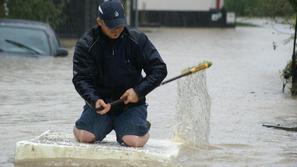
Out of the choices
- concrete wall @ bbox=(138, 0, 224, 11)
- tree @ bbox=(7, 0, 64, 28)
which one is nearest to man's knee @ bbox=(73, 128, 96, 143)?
tree @ bbox=(7, 0, 64, 28)

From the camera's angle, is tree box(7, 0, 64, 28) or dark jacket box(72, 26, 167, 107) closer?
dark jacket box(72, 26, 167, 107)

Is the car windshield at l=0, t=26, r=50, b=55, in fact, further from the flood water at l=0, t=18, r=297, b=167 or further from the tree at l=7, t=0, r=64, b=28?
the tree at l=7, t=0, r=64, b=28

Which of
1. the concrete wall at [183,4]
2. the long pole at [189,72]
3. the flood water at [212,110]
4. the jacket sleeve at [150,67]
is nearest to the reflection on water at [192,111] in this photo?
the flood water at [212,110]

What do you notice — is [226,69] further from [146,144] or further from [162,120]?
[146,144]

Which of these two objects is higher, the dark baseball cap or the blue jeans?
the dark baseball cap

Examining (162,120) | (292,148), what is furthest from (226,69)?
(292,148)

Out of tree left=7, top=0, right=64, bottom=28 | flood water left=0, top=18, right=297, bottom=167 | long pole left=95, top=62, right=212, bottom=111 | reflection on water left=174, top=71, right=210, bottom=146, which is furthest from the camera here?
tree left=7, top=0, right=64, bottom=28

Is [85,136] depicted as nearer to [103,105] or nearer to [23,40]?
[103,105]

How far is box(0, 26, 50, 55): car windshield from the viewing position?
60.3ft

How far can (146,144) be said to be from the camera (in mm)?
7789

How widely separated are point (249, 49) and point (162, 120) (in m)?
20.6

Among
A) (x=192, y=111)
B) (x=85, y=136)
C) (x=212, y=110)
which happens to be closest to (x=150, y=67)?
(x=85, y=136)

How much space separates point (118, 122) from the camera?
754 centimetres

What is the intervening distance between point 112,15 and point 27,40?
1159 cm
